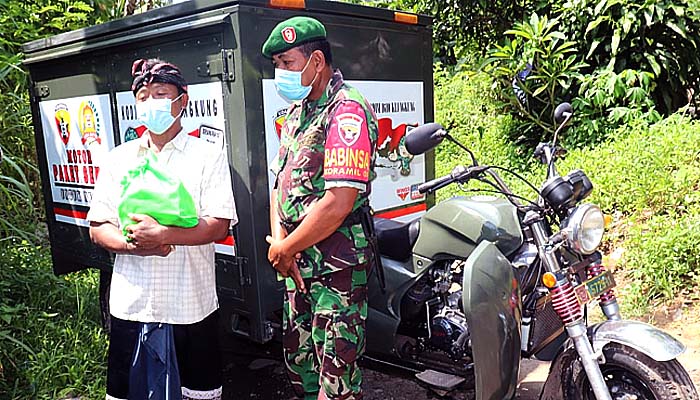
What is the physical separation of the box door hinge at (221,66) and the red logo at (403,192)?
1227 mm

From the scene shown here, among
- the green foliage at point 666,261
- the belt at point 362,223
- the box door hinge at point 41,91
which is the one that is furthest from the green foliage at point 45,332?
the green foliage at point 666,261

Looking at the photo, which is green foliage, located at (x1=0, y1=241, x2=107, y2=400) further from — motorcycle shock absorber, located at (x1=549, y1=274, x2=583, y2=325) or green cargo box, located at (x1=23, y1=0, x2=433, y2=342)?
motorcycle shock absorber, located at (x1=549, y1=274, x2=583, y2=325)

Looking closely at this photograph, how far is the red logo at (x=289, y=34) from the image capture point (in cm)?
213

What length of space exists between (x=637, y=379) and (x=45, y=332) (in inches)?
127

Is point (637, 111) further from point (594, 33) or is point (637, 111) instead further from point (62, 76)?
point (62, 76)

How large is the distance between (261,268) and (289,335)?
341 mm

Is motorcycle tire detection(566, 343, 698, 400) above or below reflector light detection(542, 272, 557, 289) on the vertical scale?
below

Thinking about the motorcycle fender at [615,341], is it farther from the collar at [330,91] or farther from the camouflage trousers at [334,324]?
the collar at [330,91]

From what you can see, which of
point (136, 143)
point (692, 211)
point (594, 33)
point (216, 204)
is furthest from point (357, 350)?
point (594, 33)

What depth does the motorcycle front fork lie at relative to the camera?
2.11m

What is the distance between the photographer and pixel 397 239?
2.66 metres

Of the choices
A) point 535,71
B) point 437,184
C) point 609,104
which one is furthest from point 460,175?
point 535,71

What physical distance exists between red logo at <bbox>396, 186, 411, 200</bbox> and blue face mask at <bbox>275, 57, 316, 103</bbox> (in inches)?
48.7

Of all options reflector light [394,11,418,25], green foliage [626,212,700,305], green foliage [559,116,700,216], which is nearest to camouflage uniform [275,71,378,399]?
reflector light [394,11,418,25]
